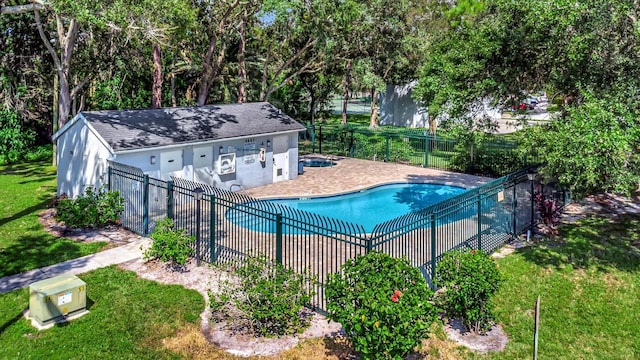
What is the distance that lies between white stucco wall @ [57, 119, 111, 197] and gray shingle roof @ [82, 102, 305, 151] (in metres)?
0.49

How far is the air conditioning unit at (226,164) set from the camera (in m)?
20.0

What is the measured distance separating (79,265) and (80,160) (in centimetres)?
657

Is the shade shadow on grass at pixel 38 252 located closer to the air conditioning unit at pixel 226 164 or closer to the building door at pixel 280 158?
the air conditioning unit at pixel 226 164

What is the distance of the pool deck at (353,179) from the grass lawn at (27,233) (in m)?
7.72

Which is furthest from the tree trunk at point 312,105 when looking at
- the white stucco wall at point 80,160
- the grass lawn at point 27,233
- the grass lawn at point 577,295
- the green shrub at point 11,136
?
the grass lawn at point 577,295

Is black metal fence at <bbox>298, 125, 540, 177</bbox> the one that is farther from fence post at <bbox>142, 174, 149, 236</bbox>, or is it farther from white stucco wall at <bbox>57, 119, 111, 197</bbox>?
white stucco wall at <bbox>57, 119, 111, 197</bbox>

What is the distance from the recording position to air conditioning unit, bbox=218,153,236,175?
20.0 meters

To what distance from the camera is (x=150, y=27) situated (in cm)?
1725

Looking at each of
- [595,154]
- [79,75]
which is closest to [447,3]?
[79,75]

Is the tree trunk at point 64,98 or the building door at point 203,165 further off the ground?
the tree trunk at point 64,98

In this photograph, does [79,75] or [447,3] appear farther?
[447,3]

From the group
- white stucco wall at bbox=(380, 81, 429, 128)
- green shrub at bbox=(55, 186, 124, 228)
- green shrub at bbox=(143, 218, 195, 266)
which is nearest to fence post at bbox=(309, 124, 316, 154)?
white stucco wall at bbox=(380, 81, 429, 128)

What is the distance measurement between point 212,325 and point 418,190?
14.7 meters

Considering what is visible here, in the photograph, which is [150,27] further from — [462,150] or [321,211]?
[462,150]
